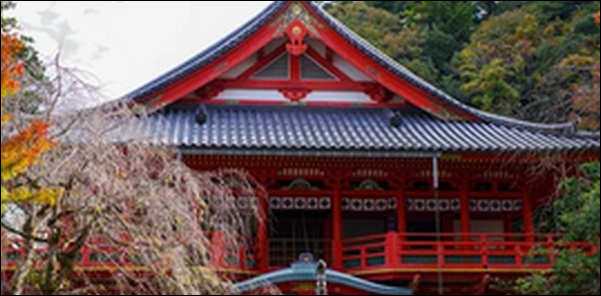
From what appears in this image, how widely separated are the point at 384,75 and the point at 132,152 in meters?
8.68

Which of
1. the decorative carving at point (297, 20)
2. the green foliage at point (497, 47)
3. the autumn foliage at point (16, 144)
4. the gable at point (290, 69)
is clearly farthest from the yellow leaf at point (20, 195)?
the green foliage at point (497, 47)

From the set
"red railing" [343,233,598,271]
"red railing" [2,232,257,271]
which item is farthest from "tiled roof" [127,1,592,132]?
"red railing" [2,232,257,271]

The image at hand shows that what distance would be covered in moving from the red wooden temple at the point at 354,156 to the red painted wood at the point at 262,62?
25 mm

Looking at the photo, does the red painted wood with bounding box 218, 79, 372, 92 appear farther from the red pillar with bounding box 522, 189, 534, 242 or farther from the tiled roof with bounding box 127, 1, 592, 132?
the red pillar with bounding box 522, 189, 534, 242

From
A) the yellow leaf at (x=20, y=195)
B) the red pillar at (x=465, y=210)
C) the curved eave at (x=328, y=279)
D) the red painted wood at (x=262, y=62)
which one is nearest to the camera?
the yellow leaf at (x=20, y=195)

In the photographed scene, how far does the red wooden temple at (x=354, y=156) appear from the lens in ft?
45.8

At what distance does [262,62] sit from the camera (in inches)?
671

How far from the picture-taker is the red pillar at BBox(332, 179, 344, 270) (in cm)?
1459

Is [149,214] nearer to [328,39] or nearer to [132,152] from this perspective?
[132,152]

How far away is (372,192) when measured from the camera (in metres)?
15.8

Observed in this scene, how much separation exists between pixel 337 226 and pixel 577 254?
14.1 ft

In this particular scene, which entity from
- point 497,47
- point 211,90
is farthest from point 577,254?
point 497,47

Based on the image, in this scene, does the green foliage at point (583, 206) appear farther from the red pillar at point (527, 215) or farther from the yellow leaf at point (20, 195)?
the yellow leaf at point (20, 195)

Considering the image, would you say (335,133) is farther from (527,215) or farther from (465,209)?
(527,215)
